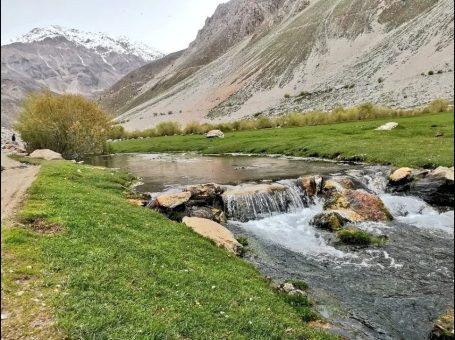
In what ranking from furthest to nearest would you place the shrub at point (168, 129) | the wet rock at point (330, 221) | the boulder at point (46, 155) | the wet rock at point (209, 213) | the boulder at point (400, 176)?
the shrub at point (168, 129), the boulder at point (46, 155), the boulder at point (400, 176), the wet rock at point (209, 213), the wet rock at point (330, 221)

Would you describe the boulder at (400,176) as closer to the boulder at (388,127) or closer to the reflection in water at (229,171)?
the reflection in water at (229,171)

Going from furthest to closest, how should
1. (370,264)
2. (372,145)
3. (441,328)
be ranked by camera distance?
1. (372,145)
2. (370,264)
3. (441,328)

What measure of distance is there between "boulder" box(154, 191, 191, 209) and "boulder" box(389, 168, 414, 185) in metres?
15.7

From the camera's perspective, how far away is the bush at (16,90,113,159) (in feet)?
198

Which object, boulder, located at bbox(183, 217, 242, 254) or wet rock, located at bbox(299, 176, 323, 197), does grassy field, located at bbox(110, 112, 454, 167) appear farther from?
boulder, located at bbox(183, 217, 242, 254)

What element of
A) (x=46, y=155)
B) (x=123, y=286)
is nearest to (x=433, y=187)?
(x=123, y=286)

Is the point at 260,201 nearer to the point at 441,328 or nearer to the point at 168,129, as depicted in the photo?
the point at 441,328

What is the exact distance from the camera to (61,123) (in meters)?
60.5

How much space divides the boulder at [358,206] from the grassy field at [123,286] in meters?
9.63

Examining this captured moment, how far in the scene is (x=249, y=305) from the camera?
12.7m

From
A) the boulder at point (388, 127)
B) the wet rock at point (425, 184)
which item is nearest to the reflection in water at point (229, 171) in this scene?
the wet rock at point (425, 184)

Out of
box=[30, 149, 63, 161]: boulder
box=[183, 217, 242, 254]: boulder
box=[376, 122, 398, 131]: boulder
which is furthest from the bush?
box=[183, 217, 242, 254]: boulder

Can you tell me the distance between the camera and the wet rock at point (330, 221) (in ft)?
77.0

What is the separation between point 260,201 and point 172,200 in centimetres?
617
